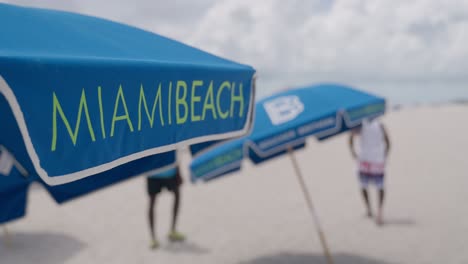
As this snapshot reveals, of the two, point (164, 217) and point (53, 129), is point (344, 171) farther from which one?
point (53, 129)

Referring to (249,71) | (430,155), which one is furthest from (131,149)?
(430,155)

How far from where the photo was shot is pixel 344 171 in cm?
980

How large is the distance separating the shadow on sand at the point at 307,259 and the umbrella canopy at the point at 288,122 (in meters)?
1.31

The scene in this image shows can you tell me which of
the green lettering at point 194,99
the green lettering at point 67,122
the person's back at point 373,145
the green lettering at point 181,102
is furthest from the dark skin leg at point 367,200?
the green lettering at point 67,122

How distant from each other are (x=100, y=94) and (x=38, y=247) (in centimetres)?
512

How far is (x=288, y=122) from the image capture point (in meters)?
3.65

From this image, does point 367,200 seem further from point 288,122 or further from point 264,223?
point 288,122

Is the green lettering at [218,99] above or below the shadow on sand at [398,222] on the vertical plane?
above

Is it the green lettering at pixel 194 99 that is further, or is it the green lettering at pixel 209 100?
the green lettering at pixel 209 100

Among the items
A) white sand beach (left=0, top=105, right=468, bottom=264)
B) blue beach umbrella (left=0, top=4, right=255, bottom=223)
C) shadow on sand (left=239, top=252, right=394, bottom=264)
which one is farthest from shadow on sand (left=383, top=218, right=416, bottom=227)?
blue beach umbrella (left=0, top=4, right=255, bottom=223)

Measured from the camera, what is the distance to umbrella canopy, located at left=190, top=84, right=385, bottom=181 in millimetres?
3586

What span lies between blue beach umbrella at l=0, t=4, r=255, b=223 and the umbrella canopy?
3.26 feet

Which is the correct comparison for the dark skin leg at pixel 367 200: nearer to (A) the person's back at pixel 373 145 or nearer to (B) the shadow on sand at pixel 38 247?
(A) the person's back at pixel 373 145

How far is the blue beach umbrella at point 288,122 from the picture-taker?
3.59m
